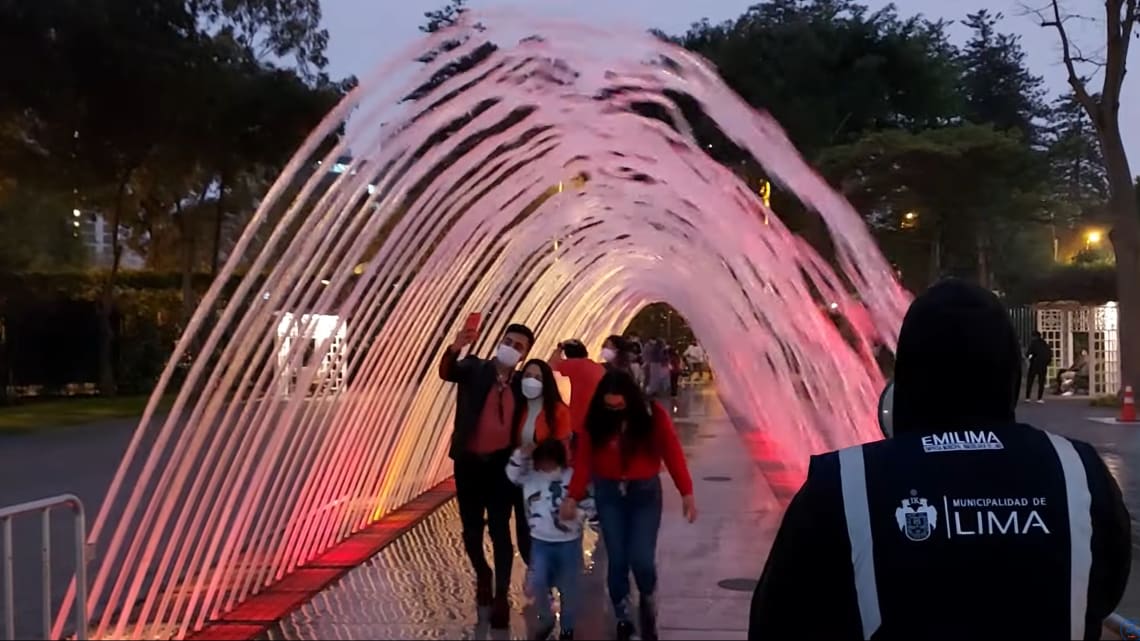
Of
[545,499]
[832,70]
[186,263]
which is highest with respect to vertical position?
[832,70]

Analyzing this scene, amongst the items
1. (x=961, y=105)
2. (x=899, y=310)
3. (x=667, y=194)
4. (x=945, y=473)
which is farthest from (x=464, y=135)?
(x=961, y=105)

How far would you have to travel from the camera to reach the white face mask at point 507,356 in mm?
7363

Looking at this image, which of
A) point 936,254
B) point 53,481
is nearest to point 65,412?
point 53,481

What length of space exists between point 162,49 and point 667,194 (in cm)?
1853

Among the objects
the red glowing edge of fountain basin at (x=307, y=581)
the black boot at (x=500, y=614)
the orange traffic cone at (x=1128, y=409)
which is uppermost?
the orange traffic cone at (x=1128, y=409)

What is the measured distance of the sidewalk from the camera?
7121 millimetres

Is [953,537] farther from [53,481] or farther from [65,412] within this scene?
[65,412]

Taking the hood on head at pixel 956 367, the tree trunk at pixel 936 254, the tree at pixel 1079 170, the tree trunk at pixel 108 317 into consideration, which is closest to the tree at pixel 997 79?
the tree at pixel 1079 170

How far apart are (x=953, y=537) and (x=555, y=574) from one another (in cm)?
489

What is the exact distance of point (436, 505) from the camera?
12.3 meters

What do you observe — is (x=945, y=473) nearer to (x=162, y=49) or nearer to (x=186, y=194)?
(x=162, y=49)

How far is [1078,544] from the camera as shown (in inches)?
81.3

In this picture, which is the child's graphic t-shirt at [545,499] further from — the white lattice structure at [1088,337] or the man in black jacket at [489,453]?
the white lattice structure at [1088,337]

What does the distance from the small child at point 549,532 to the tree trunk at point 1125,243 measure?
20.2 metres
